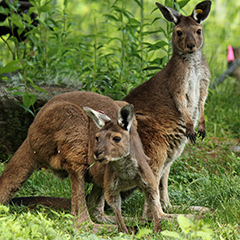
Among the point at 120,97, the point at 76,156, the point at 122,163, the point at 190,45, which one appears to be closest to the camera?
the point at 122,163

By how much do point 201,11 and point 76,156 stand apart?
221 cm

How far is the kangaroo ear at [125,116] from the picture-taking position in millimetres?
4059

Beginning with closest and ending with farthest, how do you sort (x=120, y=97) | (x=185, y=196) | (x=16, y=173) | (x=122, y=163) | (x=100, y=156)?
1. (x=100, y=156)
2. (x=122, y=163)
3. (x=16, y=173)
4. (x=185, y=196)
5. (x=120, y=97)

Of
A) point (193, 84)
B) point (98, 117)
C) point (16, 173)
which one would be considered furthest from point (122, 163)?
point (193, 84)

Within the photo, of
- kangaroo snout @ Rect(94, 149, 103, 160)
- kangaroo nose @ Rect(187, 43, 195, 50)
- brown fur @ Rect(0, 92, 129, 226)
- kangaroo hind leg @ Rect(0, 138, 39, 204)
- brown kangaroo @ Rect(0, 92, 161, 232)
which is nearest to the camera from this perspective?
kangaroo snout @ Rect(94, 149, 103, 160)

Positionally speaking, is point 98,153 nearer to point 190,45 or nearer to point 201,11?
point 190,45

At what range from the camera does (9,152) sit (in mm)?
6555

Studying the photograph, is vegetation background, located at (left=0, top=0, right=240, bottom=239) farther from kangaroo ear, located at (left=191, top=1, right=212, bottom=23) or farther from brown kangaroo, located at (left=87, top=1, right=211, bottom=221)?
kangaroo ear, located at (left=191, top=1, right=212, bottom=23)

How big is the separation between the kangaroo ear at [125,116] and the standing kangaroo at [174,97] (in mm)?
787

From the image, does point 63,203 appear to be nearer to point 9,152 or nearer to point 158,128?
point 158,128

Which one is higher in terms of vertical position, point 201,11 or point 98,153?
point 201,11

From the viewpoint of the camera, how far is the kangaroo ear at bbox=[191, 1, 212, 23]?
5137 millimetres

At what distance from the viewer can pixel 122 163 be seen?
4.13m

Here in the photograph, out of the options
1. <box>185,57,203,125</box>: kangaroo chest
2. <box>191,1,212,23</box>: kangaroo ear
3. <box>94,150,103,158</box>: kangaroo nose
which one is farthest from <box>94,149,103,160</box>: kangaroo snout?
<box>191,1,212,23</box>: kangaroo ear
